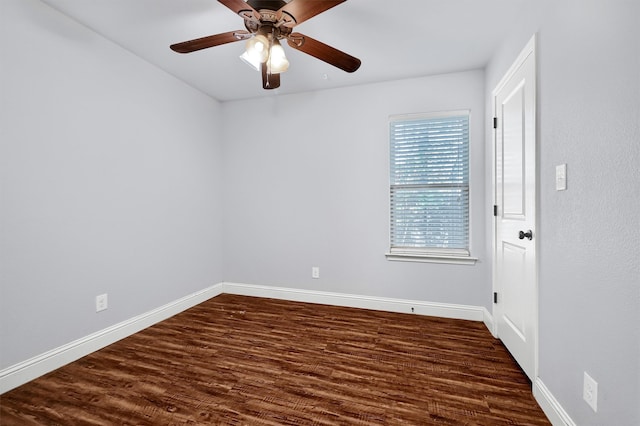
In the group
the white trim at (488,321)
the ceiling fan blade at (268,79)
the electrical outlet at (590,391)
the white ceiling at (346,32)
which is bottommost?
the white trim at (488,321)

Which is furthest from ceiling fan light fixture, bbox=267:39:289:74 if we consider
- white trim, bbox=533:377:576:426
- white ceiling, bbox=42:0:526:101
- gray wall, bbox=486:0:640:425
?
white trim, bbox=533:377:576:426

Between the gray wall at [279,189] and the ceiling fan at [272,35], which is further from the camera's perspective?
the ceiling fan at [272,35]

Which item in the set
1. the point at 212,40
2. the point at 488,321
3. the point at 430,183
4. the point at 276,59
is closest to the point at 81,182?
the point at 212,40

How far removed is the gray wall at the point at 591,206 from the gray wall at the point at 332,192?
130cm

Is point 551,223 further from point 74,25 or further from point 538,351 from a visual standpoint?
point 74,25

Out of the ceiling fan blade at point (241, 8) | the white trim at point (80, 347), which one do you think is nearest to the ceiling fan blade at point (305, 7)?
the ceiling fan blade at point (241, 8)

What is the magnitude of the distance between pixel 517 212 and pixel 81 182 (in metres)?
3.23

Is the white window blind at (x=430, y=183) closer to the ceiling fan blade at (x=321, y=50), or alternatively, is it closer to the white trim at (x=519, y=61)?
the white trim at (x=519, y=61)

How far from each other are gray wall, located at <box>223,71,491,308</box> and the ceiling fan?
4.30 ft

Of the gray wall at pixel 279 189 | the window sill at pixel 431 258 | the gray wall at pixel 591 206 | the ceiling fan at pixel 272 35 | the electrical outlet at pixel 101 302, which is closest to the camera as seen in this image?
the gray wall at pixel 591 206

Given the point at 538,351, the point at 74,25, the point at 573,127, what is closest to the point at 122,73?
the point at 74,25

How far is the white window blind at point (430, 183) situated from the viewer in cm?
310

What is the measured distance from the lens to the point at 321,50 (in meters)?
1.99

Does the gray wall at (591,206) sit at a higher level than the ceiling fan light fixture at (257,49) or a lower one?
lower
